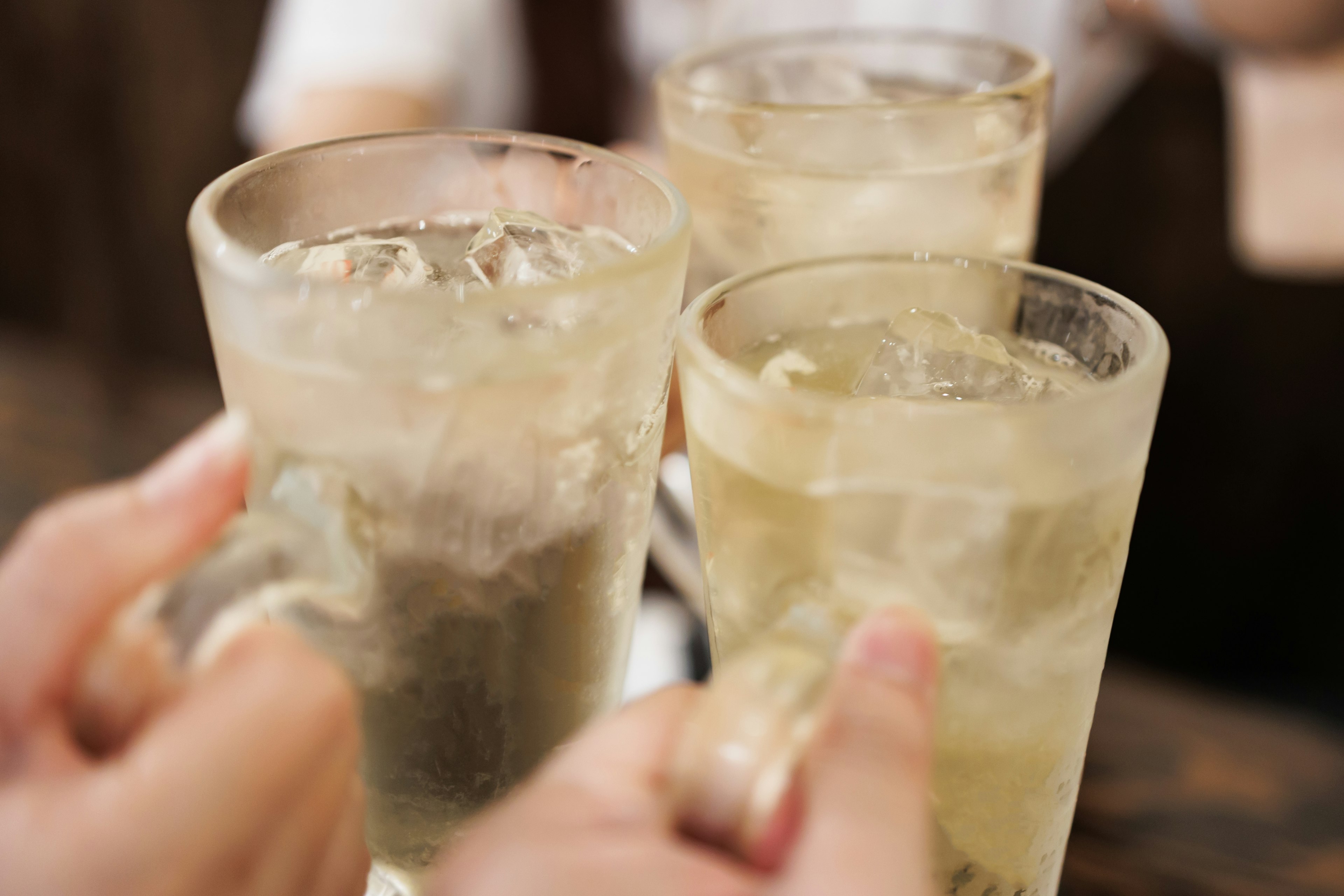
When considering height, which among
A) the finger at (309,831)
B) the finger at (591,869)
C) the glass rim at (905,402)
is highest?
the glass rim at (905,402)

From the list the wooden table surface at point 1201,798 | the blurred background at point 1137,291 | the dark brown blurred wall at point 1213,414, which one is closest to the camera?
the wooden table surface at point 1201,798

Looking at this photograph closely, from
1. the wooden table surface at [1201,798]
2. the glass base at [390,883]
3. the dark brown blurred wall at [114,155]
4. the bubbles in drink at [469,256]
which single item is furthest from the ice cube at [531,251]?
the dark brown blurred wall at [114,155]

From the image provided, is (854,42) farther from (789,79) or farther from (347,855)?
(347,855)

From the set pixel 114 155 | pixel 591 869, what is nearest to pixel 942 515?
pixel 591 869

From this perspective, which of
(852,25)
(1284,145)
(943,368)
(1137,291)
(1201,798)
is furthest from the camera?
(1137,291)

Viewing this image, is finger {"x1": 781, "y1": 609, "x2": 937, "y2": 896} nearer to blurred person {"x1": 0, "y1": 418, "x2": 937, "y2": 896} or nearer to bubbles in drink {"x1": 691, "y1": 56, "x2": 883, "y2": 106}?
blurred person {"x1": 0, "y1": 418, "x2": 937, "y2": 896}

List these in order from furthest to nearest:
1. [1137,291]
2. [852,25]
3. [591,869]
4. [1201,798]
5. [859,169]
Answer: [1137,291]
[852,25]
[1201,798]
[859,169]
[591,869]

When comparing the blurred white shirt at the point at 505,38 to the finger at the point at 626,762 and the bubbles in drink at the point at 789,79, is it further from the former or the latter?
the finger at the point at 626,762
